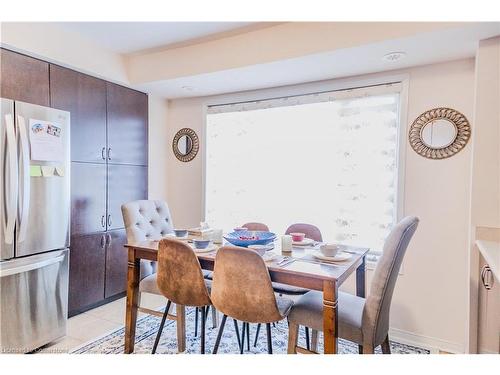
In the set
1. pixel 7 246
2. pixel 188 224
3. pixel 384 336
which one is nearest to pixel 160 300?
pixel 188 224

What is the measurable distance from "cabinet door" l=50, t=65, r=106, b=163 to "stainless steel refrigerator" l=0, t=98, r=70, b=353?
1.71 ft

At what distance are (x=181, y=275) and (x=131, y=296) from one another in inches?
22.3

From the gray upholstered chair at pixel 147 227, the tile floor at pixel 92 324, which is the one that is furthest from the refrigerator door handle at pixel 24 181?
the tile floor at pixel 92 324

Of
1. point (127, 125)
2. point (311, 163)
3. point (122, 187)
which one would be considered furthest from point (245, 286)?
point (127, 125)

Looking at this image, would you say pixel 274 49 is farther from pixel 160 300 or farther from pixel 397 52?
pixel 160 300

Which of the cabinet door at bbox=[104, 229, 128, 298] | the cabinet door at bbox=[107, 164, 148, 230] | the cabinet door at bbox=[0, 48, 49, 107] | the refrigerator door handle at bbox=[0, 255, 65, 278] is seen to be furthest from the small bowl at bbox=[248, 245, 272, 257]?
the cabinet door at bbox=[0, 48, 49, 107]

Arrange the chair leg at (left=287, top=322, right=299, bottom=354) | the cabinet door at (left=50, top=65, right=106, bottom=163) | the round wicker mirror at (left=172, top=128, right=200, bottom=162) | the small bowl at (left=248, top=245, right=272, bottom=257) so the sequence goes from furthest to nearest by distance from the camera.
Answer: the round wicker mirror at (left=172, top=128, right=200, bottom=162), the cabinet door at (left=50, top=65, right=106, bottom=163), the small bowl at (left=248, top=245, right=272, bottom=257), the chair leg at (left=287, top=322, right=299, bottom=354)

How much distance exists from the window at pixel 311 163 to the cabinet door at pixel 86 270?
1227 millimetres

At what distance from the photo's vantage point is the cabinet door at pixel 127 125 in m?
3.20

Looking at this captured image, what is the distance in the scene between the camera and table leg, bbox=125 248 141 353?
219 cm

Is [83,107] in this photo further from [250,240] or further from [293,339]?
[293,339]

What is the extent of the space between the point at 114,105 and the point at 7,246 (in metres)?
1.75

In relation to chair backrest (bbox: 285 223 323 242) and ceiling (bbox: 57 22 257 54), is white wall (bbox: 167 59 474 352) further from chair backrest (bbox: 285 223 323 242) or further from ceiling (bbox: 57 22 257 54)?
ceiling (bbox: 57 22 257 54)

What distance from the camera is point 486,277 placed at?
190cm
